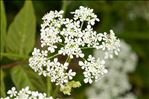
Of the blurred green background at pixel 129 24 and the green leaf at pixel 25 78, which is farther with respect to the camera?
the blurred green background at pixel 129 24

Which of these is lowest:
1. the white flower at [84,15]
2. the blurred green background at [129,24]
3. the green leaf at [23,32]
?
the white flower at [84,15]

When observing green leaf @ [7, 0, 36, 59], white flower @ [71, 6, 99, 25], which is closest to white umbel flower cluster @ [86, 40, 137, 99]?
green leaf @ [7, 0, 36, 59]

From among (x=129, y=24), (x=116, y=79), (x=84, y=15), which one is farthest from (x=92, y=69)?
Answer: (x=129, y=24)

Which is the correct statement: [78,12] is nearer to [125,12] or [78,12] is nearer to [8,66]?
[8,66]

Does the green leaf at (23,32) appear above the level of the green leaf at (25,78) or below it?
above

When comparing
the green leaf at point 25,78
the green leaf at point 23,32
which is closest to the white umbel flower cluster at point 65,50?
the green leaf at point 25,78

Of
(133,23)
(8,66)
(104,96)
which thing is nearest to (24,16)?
(8,66)

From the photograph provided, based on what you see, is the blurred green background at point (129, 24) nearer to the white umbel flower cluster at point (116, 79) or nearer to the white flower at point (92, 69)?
the white umbel flower cluster at point (116, 79)
